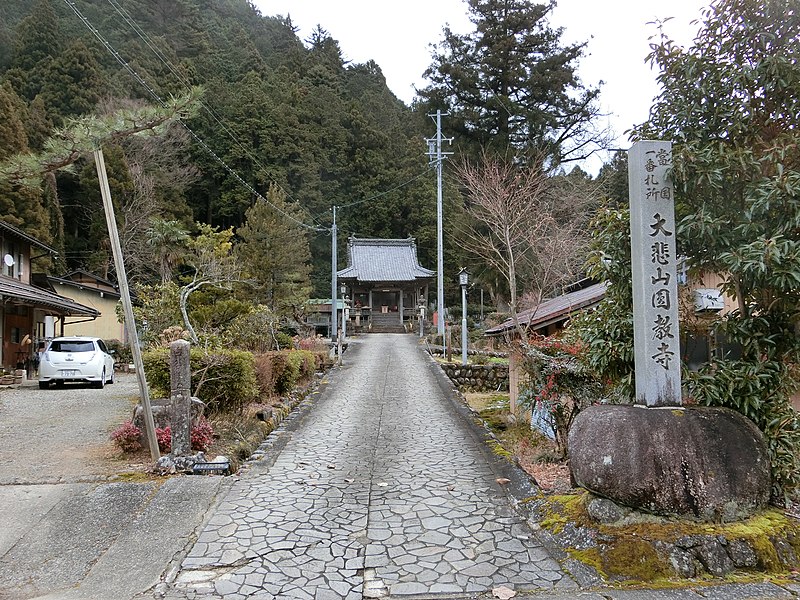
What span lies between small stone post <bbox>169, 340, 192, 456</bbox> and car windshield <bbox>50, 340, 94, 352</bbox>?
32.9 feet

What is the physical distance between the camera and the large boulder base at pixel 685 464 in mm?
4023

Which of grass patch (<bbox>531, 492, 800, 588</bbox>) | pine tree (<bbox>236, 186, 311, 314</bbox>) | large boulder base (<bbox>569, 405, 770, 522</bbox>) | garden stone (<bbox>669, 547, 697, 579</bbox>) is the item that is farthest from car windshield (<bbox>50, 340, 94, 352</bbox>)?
garden stone (<bbox>669, 547, 697, 579</bbox>)

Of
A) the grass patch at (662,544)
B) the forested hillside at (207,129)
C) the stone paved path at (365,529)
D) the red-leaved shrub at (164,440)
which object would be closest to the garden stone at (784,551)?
the grass patch at (662,544)

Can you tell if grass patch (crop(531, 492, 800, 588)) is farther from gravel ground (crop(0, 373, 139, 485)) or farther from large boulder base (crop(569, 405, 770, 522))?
gravel ground (crop(0, 373, 139, 485))

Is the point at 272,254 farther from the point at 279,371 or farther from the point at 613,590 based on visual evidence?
the point at 613,590

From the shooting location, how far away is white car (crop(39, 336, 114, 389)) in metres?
14.0

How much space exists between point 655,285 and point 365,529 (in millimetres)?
3358

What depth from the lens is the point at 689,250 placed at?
15.5 feet

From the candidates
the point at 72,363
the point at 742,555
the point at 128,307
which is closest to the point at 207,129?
the point at 72,363

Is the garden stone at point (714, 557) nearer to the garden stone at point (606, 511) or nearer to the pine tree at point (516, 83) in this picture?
the garden stone at point (606, 511)

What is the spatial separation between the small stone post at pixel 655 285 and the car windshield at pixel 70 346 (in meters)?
14.6

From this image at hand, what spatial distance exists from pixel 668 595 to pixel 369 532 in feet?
7.87

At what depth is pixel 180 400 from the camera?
6.27 m

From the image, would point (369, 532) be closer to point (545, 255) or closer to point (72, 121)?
point (72, 121)
